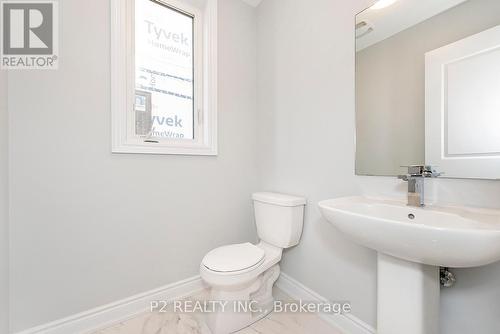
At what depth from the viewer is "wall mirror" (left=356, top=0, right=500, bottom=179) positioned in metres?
0.84

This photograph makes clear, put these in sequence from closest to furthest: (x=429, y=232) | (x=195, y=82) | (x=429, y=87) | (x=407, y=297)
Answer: (x=429, y=232) → (x=407, y=297) → (x=429, y=87) → (x=195, y=82)

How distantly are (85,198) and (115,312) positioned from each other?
28.9 inches

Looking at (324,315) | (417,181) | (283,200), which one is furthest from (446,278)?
(283,200)

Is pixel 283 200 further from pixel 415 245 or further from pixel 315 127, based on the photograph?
pixel 415 245

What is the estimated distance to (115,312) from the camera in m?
1.35

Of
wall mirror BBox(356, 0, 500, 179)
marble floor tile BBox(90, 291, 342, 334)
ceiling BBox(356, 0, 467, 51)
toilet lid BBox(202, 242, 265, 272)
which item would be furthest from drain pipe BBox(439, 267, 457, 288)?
ceiling BBox(356, 0, 467, 51)

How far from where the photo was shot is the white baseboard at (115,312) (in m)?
1.21

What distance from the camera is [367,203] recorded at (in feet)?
3.36

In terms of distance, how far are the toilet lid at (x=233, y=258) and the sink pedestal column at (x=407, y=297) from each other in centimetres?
64

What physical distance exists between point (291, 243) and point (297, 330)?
1.61ft

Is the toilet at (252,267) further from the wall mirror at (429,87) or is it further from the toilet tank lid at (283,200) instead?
the wall mirror at (429,87)

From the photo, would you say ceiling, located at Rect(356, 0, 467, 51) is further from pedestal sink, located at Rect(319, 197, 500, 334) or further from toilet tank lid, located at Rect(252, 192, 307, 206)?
toilet tank lid, located at Rect(252, 192, 307, 206)

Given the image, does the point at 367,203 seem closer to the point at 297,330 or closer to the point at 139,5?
the point at 297,330

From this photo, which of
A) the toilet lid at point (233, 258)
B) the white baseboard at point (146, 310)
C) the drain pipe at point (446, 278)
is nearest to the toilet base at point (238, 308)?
the toilet lid at point (233, 258)
